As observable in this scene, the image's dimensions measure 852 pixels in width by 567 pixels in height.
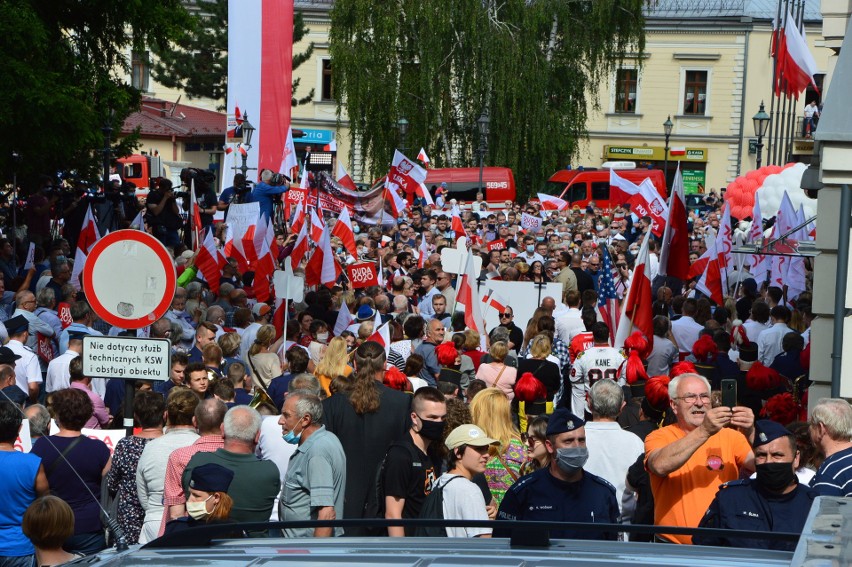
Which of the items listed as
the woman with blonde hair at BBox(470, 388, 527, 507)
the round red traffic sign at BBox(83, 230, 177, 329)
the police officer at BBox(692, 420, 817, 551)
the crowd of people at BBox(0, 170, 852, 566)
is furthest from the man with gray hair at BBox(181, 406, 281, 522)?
the police officer at BBox(692, 420, 817, 551)

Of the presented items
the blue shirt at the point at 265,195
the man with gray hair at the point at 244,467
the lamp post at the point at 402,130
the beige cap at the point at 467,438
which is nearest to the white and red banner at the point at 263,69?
the blue shirt at the point at 265,195

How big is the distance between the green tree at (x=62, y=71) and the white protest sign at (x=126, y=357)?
408 inches

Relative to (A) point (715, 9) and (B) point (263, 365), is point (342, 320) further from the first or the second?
(A) point (715, 9)

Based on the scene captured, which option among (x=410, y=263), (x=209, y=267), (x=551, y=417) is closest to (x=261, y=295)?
(x=209, y=267)

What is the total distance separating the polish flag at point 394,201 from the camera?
85.0 ft

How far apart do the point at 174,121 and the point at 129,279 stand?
5800cm

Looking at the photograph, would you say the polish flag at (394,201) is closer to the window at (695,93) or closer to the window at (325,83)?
the window at (325,83)

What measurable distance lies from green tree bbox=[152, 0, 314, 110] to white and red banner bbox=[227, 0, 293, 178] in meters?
27.5

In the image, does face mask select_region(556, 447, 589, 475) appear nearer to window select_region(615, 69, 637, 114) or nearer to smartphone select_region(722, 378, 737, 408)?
smartphone select_region(722, 378, 737, 408)

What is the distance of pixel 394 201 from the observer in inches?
1022

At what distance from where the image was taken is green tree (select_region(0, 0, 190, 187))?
1695 cm

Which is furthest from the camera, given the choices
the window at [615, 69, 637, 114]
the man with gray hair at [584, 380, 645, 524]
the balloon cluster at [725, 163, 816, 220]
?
the window at [615, 69, 637, 114]

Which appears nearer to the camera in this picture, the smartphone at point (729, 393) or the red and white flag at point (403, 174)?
the smartphone at point (729, 393)

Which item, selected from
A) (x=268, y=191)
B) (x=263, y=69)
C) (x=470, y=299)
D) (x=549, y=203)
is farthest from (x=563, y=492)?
(x=549, y=203)
